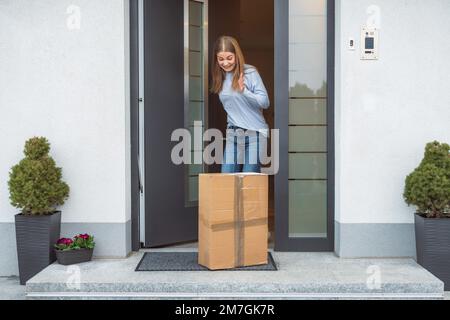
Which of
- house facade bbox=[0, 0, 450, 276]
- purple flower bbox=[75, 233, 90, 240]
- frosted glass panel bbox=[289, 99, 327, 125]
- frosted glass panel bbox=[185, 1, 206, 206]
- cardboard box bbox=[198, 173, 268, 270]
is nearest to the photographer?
cardboard box bbox=[198, 173, 268, 270]

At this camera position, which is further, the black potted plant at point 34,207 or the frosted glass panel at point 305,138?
the frosted glass panel at point 305,138

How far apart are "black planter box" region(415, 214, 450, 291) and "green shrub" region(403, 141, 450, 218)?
10 centimetres

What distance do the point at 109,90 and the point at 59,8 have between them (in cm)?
68

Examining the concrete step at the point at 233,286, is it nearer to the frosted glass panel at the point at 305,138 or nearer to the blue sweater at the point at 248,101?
the frosted glass panel at the point at 305,138

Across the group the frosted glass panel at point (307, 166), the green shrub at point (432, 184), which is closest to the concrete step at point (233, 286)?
the green shrub at point (432, 184)

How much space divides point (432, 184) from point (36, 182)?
259 cm

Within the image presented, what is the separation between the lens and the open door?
392 centimetres

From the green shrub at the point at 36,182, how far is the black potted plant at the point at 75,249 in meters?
0.25

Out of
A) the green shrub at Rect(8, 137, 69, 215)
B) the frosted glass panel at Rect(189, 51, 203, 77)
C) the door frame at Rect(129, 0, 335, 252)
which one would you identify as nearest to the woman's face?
the door frame at Rect(129, 0, 335, 252)

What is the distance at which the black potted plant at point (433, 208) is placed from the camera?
321 cm

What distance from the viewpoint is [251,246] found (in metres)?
3.30

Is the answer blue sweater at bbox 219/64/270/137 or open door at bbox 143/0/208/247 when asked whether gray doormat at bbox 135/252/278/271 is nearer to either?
open door at bbox 143/0/208/247

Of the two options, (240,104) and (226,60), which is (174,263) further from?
(226,60)
